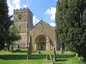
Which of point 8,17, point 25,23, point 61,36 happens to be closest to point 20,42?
point 25,23

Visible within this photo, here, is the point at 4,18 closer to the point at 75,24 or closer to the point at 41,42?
the point at 75,24

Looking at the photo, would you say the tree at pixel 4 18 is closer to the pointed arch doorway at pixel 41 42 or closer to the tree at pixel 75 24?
the tree at pixel 75 24

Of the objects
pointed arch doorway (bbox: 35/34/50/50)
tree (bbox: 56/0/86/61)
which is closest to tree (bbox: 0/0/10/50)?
tree (bbox: 56/0/86/61)

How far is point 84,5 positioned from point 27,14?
7233 cm

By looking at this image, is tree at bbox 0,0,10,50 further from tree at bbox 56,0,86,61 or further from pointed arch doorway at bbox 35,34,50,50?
pointed arch doorway at bbox 35,34,50,50

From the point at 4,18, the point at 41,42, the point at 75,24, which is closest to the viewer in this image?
the point at 75,24

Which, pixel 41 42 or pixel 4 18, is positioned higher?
pixel 4 18

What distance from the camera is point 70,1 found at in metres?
26.5

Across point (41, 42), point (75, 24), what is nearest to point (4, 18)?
point (75, 24)

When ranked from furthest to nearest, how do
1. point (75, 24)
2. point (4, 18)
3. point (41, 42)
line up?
point (41, 42), point (4, 18), point (75, 24)

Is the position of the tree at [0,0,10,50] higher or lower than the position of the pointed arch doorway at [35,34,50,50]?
higher

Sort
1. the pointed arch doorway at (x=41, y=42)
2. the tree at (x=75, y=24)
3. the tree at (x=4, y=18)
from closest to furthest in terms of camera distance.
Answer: the tree at (x=75, y=24) → the tree at (x=4, y=18) → the pointed arch doorway at (x=41, y=42)

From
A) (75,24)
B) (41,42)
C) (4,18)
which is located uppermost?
(4,18)

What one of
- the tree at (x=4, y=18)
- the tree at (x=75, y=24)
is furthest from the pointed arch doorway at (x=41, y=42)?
the tree at (x=75, y=24)
